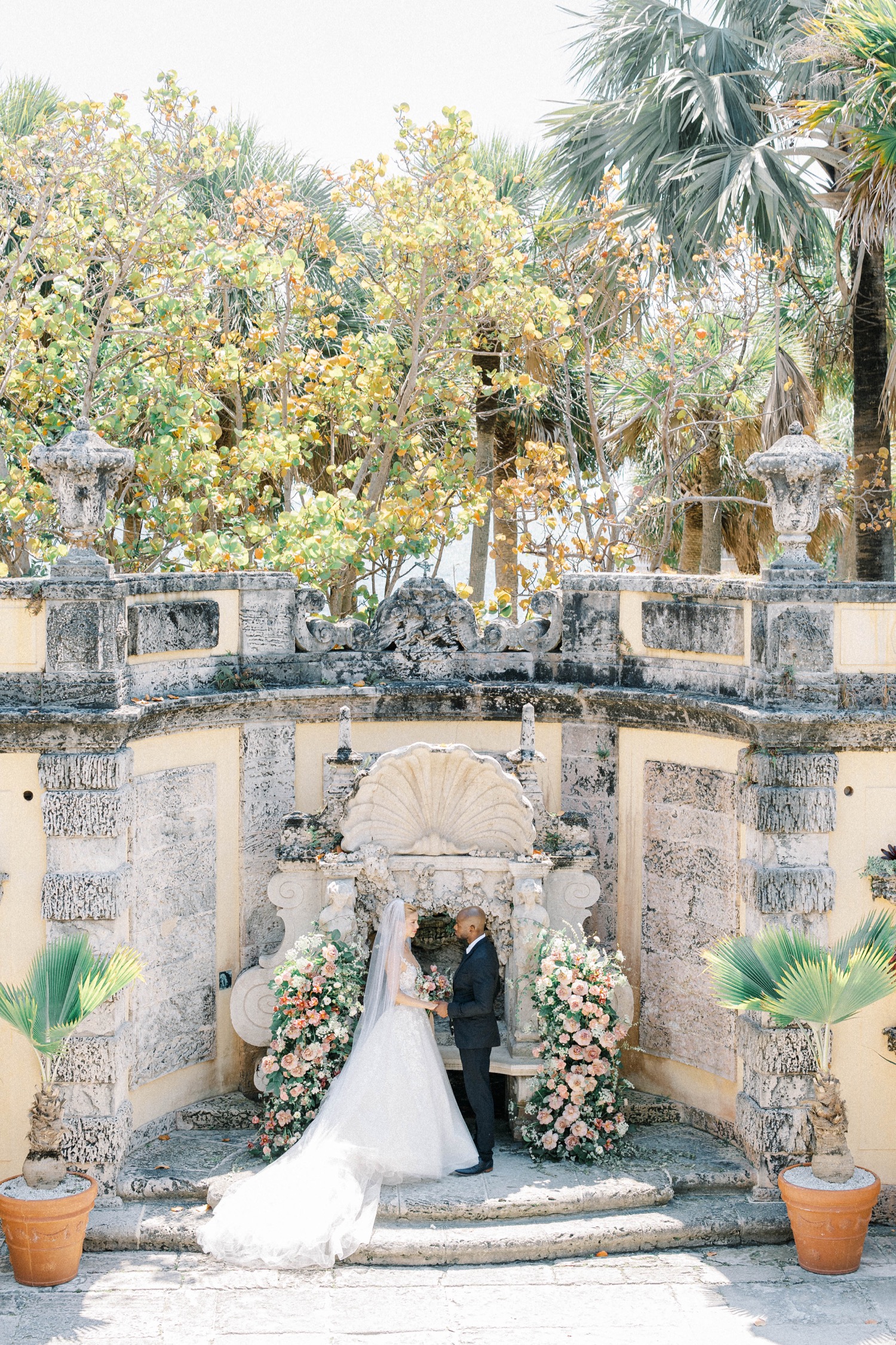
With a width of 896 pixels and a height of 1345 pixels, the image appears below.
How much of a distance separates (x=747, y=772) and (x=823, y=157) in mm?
8127

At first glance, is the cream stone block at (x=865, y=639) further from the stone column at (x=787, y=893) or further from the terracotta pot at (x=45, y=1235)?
the terracotta pot at (x=45, y=1235)

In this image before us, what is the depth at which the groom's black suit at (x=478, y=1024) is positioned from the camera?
8.97 m

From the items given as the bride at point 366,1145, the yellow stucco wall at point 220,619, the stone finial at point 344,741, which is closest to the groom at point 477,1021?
the bride at point 366,1145

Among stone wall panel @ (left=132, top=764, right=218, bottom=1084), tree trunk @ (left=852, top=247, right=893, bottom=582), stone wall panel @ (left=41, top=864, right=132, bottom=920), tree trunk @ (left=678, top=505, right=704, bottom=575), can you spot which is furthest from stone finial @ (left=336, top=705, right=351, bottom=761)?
tree trunk @ (left=678, top=505, right=704, bottom=575)

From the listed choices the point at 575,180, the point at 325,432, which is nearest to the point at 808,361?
the point at 575,180

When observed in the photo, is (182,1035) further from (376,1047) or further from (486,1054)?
(486,1054)

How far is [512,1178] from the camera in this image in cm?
891

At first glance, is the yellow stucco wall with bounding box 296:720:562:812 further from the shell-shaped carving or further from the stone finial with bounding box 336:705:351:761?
the shell-shaped carving

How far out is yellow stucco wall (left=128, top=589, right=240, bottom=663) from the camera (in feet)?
31.2

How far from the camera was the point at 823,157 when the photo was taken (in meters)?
14.4

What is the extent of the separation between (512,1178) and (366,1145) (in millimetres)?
978

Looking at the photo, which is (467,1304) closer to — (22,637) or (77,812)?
(77,812)

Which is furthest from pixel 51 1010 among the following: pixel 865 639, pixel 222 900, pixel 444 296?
pixel 444 296

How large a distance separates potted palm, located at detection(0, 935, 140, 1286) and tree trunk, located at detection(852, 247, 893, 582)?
969 cm
